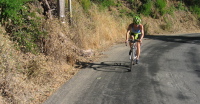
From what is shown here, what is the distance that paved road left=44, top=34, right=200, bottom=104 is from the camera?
20.5 feet

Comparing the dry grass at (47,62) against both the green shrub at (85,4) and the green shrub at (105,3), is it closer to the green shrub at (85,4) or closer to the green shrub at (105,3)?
the green shrub at (85,4)

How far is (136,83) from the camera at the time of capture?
24.3 feet

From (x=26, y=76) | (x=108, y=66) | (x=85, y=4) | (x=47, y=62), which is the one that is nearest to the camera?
(x=26, y=76)

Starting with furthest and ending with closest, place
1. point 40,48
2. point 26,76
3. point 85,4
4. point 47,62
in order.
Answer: point 85,4, point 40,48, point 47,62, point 26,76

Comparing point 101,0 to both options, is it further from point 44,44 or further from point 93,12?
point 44,44

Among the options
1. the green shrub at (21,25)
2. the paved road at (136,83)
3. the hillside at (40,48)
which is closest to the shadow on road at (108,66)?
the paved road at (136,83)

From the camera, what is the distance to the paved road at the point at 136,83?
624cm

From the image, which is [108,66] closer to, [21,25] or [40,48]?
[40,48]

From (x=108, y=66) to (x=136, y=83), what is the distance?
7.40 feet

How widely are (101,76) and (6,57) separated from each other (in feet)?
10.4

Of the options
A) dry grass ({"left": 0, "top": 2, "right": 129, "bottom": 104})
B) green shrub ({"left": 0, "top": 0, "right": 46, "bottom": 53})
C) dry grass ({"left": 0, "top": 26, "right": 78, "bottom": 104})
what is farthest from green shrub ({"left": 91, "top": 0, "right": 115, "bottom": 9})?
dry grass ({"left": 0, "top": 26, "right": 78, "bottom": 104})

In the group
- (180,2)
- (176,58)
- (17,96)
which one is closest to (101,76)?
(17,96)

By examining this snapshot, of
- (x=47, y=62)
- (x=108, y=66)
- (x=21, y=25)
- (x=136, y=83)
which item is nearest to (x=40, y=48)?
(x=47, y=62)

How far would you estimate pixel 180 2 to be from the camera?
30516mm
